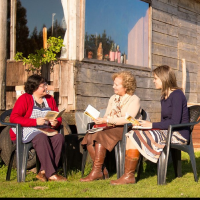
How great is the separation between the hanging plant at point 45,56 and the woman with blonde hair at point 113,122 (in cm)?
209

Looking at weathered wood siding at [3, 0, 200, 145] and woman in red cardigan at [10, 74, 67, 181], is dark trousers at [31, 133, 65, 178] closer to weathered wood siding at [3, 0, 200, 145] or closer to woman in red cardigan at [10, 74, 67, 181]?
woman in red cardigan at [10, 74, 67, 181]

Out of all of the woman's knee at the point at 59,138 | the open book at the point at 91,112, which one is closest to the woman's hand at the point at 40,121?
the woman's knee at the point at 59,138

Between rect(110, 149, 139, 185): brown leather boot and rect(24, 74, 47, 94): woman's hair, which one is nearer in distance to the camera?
rect(110, 149, 139, 185): brown leather boot

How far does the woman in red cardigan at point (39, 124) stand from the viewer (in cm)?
478

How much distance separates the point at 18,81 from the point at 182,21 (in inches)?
184

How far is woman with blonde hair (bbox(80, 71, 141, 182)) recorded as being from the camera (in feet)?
15.9

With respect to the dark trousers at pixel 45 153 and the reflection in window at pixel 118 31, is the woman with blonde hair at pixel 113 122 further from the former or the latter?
the reflection in window at pixel 118 31

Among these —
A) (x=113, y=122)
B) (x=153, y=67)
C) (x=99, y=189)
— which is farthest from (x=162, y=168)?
(x=153, y=67)

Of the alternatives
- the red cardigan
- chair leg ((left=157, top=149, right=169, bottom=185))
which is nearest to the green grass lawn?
chair leg ((left=157, top=149, right=169, bottom=185))

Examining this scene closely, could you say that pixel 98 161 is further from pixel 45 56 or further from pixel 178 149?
pixel 45 56

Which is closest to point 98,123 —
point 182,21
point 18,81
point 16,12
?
point 18,81

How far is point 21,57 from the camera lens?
7488 millimetres

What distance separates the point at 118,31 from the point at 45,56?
1.83 metres

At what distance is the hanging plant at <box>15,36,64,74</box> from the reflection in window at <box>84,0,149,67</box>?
57 centimetres
